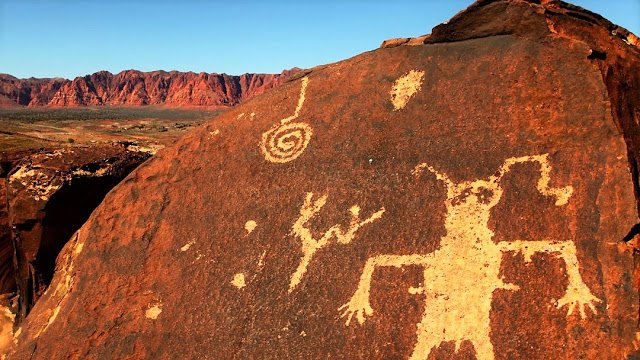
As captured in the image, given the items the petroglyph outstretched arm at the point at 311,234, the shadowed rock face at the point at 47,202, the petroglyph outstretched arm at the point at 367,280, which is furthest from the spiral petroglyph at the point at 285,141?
the shadowed rock face at the point at 47,202

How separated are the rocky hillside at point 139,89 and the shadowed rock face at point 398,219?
132560 mm

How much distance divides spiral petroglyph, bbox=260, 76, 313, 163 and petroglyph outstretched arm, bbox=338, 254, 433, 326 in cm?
115

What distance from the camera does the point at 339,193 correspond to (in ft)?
11.9

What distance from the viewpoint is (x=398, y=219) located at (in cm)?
333

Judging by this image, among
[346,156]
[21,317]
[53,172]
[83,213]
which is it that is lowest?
[21,317]

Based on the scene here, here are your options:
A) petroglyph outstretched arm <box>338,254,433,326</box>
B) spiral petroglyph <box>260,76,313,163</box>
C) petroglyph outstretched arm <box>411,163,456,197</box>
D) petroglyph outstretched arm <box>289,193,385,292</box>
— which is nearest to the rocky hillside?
spiral petroglyph <box>260,76,313,163</box>

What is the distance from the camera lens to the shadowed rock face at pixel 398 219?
9.28 feet

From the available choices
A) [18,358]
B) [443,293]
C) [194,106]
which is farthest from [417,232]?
[194,106]

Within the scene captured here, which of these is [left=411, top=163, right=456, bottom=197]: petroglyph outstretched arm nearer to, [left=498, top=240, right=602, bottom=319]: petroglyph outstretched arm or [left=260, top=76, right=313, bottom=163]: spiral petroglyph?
[left=498, top=240, right=602, bottom=319]: petroglyph outstretched arm

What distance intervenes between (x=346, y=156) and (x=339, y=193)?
1.01 ft

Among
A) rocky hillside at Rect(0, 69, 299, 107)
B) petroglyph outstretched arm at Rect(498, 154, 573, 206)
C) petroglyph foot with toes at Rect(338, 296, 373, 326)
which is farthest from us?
rocky hillside at Rect(0, 69, 299, 107)

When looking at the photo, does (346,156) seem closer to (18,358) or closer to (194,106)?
(18,358)

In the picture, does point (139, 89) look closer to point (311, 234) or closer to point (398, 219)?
point (311, 234)

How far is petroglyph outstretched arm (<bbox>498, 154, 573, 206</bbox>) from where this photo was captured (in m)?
2.96
